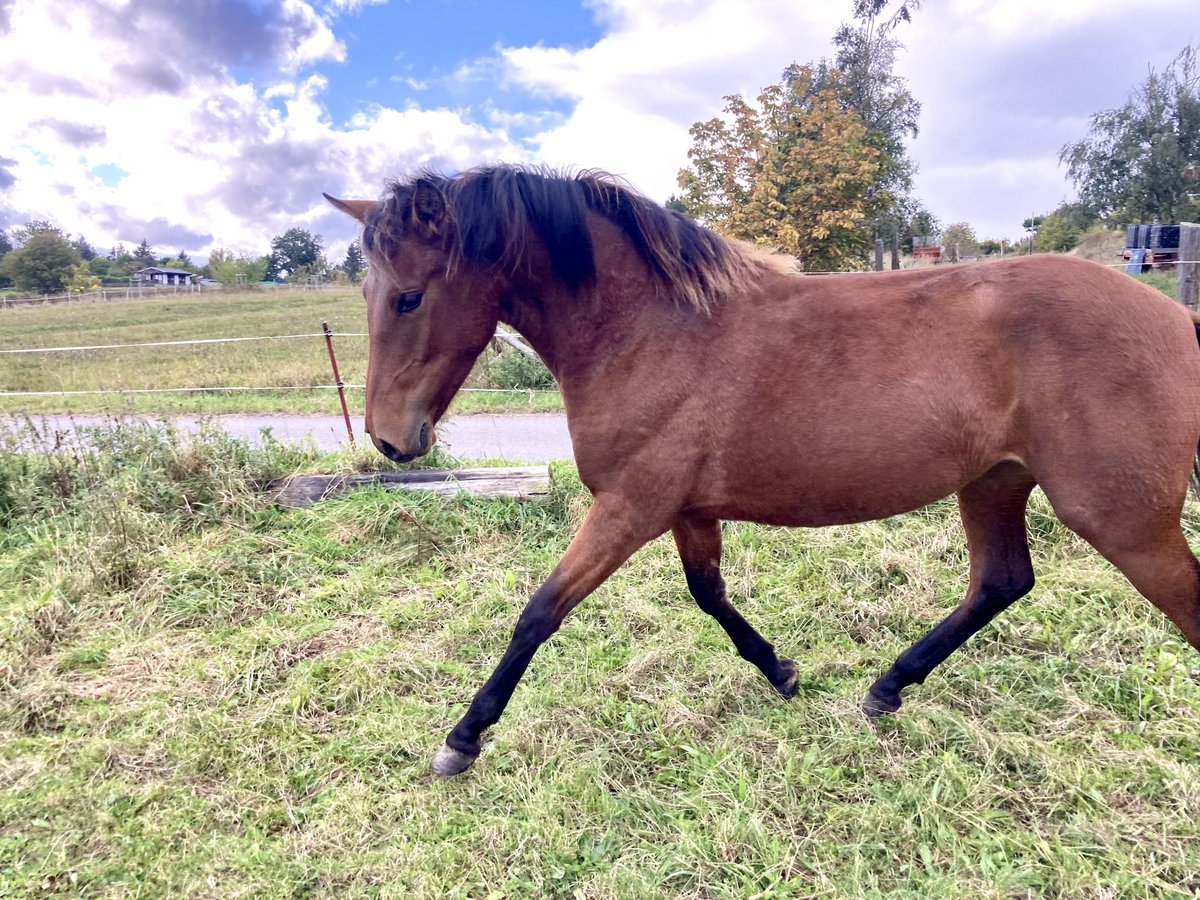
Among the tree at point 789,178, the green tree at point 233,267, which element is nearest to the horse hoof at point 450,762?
the tree at point 789,178

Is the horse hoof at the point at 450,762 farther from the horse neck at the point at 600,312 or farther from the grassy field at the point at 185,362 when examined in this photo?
the grassy field at the point at 185,362

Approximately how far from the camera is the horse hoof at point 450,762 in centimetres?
237

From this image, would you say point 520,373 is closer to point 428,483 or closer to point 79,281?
point 428,483

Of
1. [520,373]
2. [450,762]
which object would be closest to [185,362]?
[520,373]

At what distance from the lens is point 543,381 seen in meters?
10.3

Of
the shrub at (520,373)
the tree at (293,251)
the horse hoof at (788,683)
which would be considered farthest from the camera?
the tree at (293,251)

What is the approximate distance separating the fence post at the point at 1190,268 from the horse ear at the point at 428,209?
6.09 metres

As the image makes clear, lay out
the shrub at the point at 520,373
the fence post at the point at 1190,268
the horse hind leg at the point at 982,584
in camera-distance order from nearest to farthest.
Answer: the horse hind leg at the point at 982,584
the fence post at the point at 1190,268
the shrub at the point at 520,373

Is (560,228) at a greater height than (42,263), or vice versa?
(42,263)

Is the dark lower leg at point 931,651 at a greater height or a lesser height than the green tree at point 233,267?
lesser

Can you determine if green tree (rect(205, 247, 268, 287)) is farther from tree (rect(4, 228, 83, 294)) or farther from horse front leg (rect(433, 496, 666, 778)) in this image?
horse front leg (rect(433, 496, 666, 778))

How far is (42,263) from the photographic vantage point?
22.5m

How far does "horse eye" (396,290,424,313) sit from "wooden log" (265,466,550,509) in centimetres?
239

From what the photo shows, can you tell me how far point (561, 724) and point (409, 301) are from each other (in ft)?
5.48
